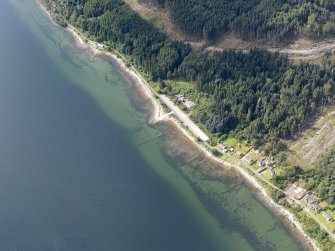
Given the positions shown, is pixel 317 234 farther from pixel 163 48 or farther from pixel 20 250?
pixel 163 48

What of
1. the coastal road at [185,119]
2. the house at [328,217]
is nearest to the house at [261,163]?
the coastal road at [185,119]

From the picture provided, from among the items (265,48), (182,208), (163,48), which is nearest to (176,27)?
(163,48)

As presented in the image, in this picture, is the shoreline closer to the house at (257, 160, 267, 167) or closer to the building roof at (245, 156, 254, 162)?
the building roof at (245, 156, 254, 162)

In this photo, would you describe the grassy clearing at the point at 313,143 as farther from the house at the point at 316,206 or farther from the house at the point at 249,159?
the house at the point at 316,206

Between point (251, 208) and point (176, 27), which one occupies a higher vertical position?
point (176, 27)

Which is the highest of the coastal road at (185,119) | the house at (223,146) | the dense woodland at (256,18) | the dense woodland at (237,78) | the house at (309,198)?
the dense woodland at (256,18)

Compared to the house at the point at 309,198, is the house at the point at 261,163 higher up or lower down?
higher up

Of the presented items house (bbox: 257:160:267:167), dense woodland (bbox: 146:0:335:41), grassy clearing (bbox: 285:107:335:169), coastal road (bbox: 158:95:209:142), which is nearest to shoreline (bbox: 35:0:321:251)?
coastal road (bbox: 158:95:209:142)
